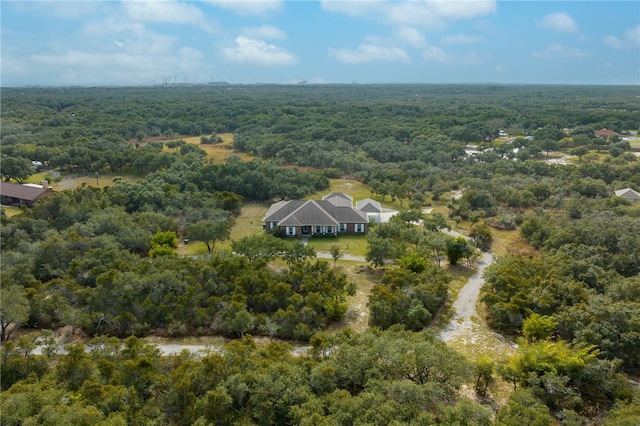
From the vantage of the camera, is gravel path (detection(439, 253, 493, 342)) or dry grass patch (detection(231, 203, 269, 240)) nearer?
gravel path (detection(439, 253, 493, 342))

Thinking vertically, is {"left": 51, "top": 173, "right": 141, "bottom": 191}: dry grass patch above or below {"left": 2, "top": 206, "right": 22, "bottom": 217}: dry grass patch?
above

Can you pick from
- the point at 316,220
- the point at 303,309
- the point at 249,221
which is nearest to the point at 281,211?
the point at 316,220

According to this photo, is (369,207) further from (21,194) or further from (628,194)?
(21,194)

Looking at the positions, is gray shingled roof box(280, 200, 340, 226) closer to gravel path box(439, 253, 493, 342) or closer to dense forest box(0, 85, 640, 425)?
dense forest box(0, 85, 640, 425)

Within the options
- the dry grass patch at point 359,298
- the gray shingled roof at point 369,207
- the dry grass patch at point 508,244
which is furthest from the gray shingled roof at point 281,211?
the dry grass patch at point 508,244

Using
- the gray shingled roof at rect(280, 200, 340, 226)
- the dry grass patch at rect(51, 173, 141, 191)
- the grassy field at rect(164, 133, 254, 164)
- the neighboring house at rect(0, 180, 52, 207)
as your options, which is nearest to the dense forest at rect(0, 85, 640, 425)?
the gray shingled roof at rect(280, 200, 340, 226)

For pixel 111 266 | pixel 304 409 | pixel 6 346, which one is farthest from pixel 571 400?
pixel 111 266
